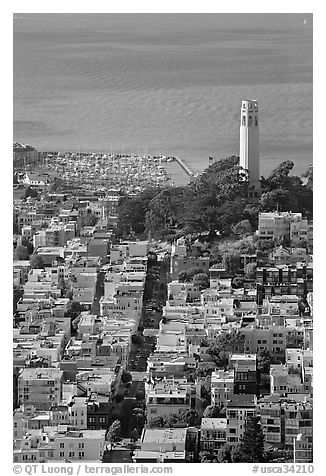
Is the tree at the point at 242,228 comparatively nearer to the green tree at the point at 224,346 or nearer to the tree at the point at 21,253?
the green tree at the point at 224,346

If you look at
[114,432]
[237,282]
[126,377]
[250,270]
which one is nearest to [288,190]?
[250,270]

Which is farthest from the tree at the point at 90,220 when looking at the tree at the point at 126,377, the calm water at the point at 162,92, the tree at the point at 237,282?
the tree at the point at 126,377

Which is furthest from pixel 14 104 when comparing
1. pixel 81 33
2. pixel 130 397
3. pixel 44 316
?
pixel 130 397

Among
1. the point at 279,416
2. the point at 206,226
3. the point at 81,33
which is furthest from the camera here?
the point at 206,226

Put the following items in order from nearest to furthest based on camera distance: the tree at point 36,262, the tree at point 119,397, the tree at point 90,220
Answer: the tree at point 119,397 < the tree at point 36,262 < the tree at point 90,220

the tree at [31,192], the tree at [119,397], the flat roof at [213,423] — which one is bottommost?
the flat roof at [213,423]

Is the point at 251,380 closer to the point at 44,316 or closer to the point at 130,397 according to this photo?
the point at 130,397
